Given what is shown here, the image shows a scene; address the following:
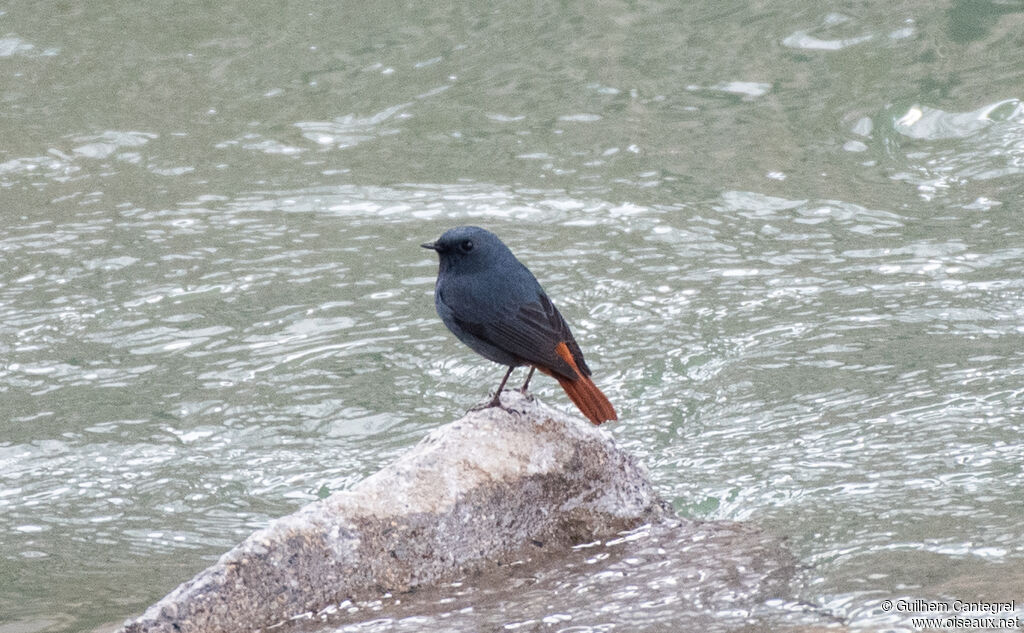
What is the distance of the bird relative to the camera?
4.71 m

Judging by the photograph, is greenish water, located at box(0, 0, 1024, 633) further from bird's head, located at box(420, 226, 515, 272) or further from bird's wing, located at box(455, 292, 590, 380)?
bird's head, located at box(420, 226, 515, 272)

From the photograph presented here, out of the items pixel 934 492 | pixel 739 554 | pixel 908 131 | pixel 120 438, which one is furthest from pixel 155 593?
pixel 908 131

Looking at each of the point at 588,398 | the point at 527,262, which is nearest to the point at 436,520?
the point at 588,398

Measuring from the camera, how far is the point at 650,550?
191 inches

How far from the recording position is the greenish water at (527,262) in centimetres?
575

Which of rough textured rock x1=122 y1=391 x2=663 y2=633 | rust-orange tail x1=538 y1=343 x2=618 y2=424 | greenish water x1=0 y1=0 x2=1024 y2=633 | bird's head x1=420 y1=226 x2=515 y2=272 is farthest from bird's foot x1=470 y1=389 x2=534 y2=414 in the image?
greenish water x1=0 y1=0 x2=1024 y2=633

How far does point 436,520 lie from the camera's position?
464 centimetres

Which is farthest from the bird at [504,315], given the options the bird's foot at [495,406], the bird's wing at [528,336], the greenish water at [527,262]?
the greenish water at [527,262]

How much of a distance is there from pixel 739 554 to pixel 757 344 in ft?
8.55

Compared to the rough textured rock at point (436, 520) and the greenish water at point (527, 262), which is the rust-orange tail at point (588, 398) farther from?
the greenish water at point (527, 262)

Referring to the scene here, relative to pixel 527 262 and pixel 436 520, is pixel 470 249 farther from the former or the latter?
pixel 527 262

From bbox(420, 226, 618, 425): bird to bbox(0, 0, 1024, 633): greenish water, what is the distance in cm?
71

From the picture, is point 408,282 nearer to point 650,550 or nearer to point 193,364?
point 193,364

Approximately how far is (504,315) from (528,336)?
0.11 meters
